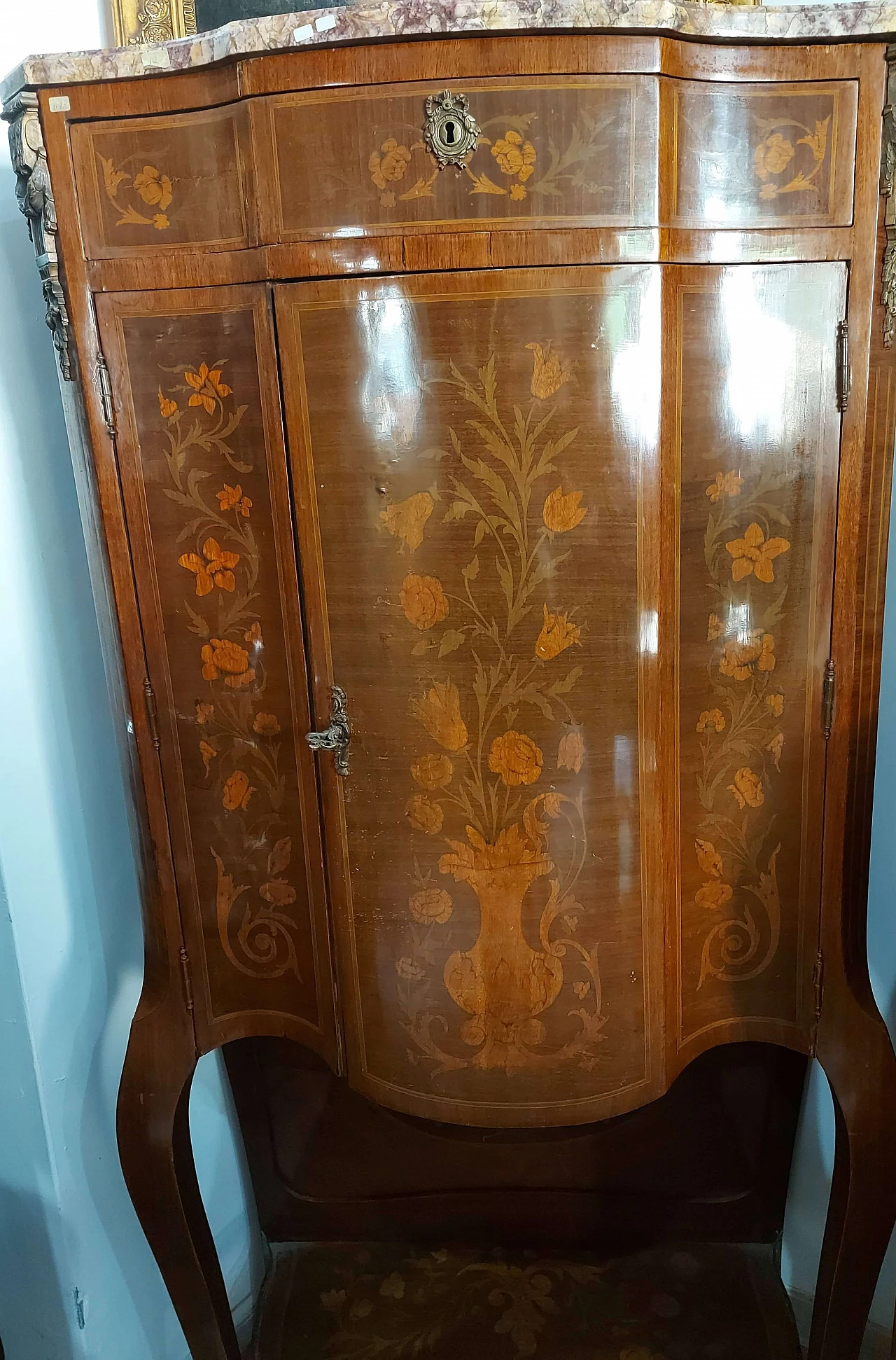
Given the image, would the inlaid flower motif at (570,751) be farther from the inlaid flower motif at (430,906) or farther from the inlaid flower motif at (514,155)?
the inlaid flower motif at (514,155)

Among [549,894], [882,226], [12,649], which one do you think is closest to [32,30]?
[12,649]

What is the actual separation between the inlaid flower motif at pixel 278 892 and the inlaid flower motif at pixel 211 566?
32 centimetres

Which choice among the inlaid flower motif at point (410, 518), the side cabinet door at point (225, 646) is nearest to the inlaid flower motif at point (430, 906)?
the side cabinet door at point (225, 646)

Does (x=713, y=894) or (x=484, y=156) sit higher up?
(x=484, y=156)

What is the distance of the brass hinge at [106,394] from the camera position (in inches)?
36.8

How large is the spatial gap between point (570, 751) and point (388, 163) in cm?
54

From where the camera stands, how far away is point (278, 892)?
1.06 m

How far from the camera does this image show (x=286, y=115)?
2.70ft

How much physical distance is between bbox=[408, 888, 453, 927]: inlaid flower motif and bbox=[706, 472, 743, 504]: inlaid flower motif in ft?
1.51

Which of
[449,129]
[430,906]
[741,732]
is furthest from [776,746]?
[449,129]

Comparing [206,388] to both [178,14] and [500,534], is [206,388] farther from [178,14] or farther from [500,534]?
[178,14]

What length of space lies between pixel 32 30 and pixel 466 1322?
1816 mm

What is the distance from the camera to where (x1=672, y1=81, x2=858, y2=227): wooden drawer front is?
0.82 m

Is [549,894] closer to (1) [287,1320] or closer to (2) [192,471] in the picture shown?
(2) [192,471]
